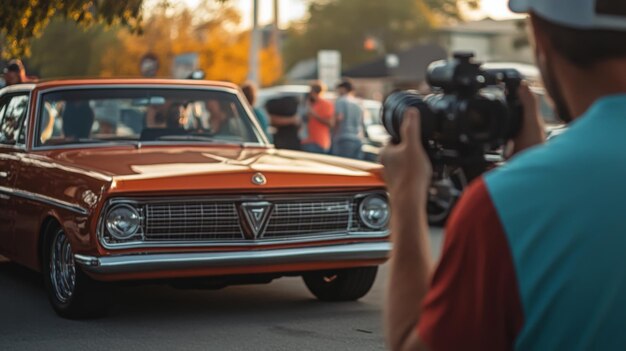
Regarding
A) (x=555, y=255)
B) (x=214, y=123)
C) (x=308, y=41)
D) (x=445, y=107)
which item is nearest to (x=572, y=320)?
(x=555, y=255)

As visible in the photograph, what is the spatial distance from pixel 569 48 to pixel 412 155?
0.34m

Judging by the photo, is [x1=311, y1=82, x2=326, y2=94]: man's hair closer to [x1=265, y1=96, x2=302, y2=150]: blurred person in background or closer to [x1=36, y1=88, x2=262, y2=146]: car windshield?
[x1=265, y1=96, x2=302, y2=150]: blurred person in background

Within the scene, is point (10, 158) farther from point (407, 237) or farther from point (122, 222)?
point (407, 237)

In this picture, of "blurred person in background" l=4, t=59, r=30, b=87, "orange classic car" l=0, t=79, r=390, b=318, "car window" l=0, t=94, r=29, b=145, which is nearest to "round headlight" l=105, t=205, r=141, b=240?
"orange classic car" l=0, t=79, r=390, b=318

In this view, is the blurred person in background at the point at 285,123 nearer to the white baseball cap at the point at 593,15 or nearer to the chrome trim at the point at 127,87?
the chrome trim at the point at 127,87

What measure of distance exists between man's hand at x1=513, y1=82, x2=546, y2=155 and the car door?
7331mm

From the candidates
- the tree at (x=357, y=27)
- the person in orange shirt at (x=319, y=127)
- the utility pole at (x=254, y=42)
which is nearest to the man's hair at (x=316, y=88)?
the person in orange shirt at (x=319, y=127)

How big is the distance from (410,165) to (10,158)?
8.05m

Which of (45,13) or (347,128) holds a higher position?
(45,13)

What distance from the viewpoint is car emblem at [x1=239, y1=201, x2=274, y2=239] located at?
8.46m

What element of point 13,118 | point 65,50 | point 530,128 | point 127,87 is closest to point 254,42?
point 13,118

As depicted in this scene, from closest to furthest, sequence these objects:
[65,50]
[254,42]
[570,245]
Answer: [570,245]
[254,42]
[65,50]

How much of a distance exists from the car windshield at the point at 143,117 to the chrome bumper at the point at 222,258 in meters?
1.81

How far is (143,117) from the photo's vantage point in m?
10.2
